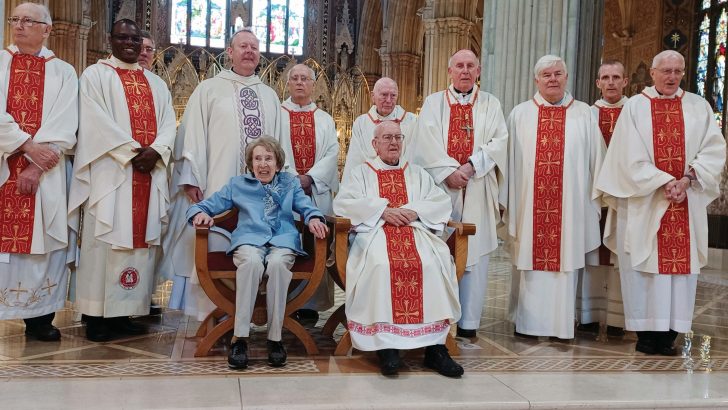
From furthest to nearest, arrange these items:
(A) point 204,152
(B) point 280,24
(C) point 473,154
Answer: (B) point 280,24
(C) point 473,154
(A) point 204,152

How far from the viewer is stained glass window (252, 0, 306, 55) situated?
26.3 meters

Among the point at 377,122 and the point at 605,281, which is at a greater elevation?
the point at 377,122

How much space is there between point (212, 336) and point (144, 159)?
1171 millimetres

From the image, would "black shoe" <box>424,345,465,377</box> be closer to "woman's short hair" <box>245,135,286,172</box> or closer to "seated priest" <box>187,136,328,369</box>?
"seated priest" <box>187,136,328,369</box>

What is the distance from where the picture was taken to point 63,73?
453 cm

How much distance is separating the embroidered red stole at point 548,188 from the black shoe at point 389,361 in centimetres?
153

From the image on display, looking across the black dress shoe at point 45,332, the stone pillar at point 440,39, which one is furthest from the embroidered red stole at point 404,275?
the stone pillar at point 440,39

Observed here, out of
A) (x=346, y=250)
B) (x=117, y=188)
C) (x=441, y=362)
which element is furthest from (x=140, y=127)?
(x=441, y=362)

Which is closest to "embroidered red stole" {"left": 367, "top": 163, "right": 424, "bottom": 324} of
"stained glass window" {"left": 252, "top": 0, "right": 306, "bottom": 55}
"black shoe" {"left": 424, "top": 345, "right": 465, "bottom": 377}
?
"black shoe" {"left": 424, "top": 345, "right": 465, "bottom": 377}

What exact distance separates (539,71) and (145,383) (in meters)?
3.30

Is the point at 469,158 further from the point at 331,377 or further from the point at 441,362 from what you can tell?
the point at 331,377

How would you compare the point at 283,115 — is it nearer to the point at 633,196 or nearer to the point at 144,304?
the point at 144,304

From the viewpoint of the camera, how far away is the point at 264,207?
435 centimetres

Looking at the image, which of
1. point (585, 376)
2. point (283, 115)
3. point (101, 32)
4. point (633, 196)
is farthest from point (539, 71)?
point (101, 32)
